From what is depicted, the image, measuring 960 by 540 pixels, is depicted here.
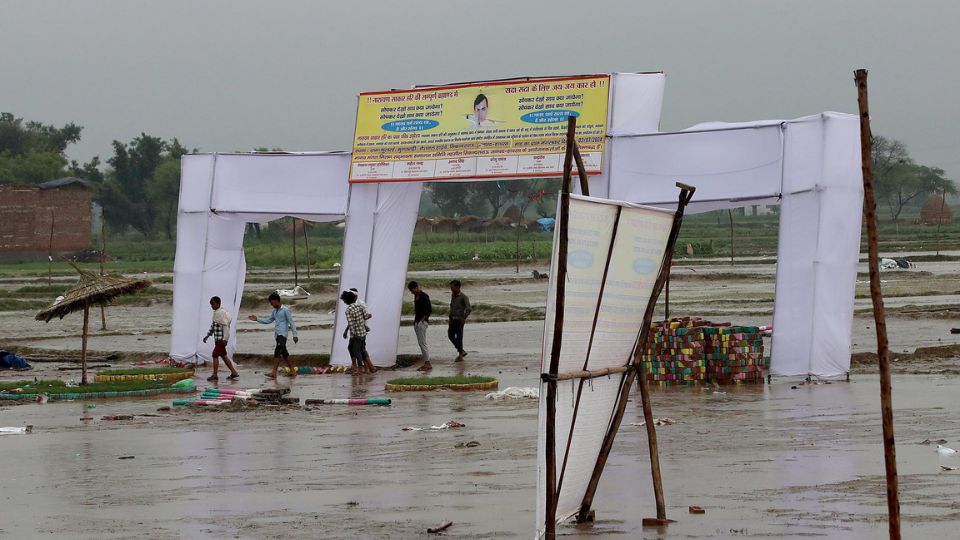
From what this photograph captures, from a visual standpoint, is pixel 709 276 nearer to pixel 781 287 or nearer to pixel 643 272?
pixel 781 287

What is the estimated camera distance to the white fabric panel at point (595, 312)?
308 inches

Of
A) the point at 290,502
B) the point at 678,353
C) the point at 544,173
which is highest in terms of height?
the point at 544,173

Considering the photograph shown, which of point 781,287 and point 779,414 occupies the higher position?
point 781,287

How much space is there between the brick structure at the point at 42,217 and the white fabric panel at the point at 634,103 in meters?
59.0

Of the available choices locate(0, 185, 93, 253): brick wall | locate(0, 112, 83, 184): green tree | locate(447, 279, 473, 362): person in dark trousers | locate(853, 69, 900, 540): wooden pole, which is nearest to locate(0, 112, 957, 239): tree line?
locate(0, 112, 83, 184): green tree

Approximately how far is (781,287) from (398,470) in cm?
880

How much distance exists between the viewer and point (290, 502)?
10141mm

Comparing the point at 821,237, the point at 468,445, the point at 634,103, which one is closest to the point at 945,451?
the point at 468,445

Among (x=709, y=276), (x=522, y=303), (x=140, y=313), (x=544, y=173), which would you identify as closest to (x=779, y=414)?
(x=544, y=173)

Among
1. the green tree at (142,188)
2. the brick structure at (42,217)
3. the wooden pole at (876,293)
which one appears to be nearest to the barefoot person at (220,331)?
the wooden pole at (876,293)

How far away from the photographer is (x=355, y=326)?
2155 cm

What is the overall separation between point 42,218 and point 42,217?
0.06 metres

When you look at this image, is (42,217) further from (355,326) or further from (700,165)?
(700,165)

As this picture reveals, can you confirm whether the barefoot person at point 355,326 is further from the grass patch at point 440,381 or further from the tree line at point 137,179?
the tree line at point 137,179
